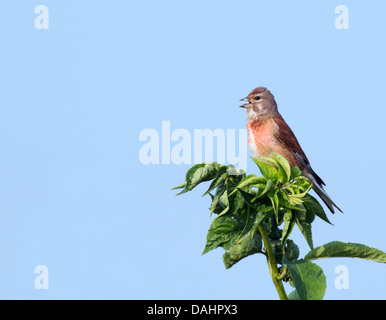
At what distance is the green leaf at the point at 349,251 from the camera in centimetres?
437

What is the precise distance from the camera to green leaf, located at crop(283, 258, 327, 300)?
13.1ft

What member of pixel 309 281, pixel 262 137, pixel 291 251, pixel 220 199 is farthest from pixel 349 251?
pixel 262 137

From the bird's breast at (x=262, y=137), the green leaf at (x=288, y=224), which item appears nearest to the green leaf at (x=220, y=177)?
the green leaf at (x=288, y=224)

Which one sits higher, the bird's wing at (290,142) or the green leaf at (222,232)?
the bird's wing at (290,142)

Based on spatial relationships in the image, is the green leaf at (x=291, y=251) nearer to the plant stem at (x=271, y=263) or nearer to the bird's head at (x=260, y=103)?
the plant stem at (x=271, y=263)

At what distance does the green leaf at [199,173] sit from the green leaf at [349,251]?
1021mm

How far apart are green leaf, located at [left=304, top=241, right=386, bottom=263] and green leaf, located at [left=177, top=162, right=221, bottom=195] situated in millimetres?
1021

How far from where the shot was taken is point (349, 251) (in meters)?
4.41

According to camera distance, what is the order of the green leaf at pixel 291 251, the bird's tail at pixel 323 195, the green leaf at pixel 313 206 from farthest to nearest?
1. the bird's tail at pixel 323 195
2. the green leaf at pixel 291 251
3. the green leaf at pixel 313 206

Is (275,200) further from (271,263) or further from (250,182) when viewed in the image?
(271,263)

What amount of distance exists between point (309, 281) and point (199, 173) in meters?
1.04

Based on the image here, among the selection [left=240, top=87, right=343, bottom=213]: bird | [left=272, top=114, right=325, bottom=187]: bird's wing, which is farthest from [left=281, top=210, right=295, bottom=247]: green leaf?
[left=272, top=114, right=325, bottom=187]: bird's wing
